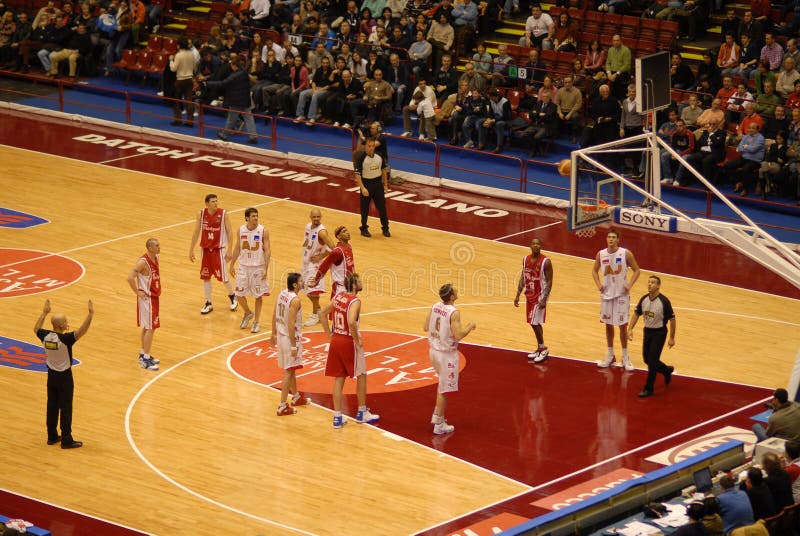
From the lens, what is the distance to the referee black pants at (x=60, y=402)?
53.2ft

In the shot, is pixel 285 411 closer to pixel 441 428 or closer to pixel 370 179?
pixel 441 428

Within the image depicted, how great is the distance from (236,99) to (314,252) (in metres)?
13.0

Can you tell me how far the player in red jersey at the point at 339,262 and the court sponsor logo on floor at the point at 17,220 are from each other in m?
8.34

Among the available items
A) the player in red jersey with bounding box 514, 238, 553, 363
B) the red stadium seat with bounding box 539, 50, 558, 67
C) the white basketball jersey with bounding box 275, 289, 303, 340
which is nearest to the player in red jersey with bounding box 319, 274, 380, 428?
the white basketball jersey with bounding box 275, 289, 303, 340

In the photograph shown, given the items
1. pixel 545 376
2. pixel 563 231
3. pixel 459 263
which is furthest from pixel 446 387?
pixel 563 231

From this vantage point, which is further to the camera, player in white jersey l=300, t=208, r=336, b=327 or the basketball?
player in white jersey l=300, t=208, r=336, b=327

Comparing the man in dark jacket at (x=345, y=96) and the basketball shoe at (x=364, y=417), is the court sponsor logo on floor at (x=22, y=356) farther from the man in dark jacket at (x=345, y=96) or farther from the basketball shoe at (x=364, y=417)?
the man in dark jacket at (x=345, y=96)

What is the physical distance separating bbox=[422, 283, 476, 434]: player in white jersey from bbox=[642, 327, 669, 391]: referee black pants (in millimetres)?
2917

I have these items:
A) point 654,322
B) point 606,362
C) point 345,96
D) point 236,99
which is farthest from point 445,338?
point 236,99

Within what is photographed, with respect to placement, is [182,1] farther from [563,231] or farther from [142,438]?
[142,438]

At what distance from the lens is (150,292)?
18781 mm

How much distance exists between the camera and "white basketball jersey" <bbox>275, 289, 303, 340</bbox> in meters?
17.0

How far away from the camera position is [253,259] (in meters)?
20.2

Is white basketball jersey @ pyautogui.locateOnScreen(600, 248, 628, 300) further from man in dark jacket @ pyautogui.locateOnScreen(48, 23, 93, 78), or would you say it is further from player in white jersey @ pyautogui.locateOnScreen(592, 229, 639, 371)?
man in dark jacket @ pyautogui.locateOnScreen(48, 23, 93, 78)
